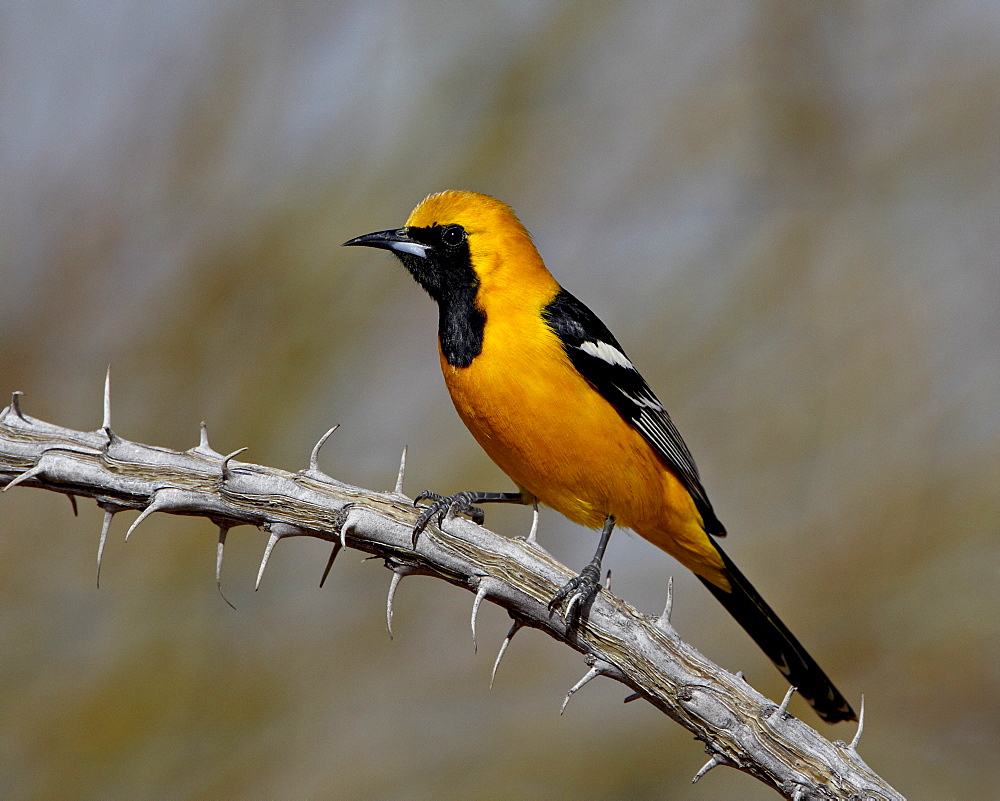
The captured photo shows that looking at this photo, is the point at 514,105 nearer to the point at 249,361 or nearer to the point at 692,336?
the point at 692,336

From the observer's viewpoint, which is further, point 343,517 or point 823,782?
point 343,517

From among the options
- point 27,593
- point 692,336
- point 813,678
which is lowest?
point 27,593

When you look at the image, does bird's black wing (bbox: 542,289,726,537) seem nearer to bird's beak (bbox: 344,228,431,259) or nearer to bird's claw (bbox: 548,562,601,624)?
bird's beak (bbox: 344,228,431,259)

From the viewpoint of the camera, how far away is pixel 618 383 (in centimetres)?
483

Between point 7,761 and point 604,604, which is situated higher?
point 604,604

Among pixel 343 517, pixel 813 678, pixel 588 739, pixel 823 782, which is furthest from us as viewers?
pixel 588 739

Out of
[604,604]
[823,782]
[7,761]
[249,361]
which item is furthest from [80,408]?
[823,782]

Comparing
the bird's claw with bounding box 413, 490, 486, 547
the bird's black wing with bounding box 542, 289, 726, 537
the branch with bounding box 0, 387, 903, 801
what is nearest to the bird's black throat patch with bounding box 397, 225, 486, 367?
the bird's black wing with bounding box 542, 289, 726, 537

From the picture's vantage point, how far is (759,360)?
26.6 feet

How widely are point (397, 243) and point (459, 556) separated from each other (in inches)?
93.7

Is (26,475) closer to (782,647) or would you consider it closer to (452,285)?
(452,285)

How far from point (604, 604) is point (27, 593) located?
18.7 feet

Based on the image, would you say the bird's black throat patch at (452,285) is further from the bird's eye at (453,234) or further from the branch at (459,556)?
the branch at (459,556)

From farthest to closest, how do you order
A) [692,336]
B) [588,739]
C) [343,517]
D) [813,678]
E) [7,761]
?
[692,336] < [588,739] < [7,761] < [813,678] < [343,517]
